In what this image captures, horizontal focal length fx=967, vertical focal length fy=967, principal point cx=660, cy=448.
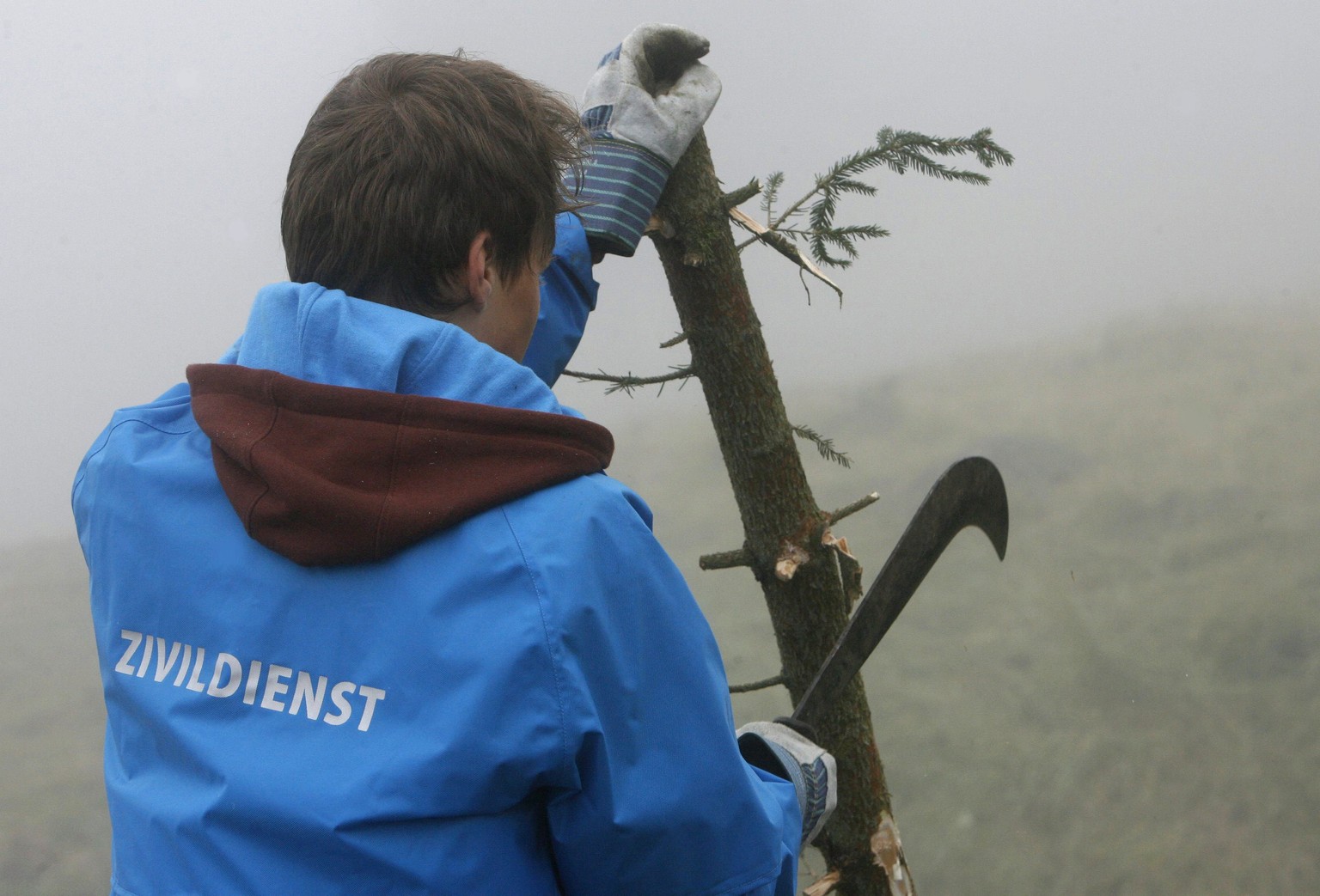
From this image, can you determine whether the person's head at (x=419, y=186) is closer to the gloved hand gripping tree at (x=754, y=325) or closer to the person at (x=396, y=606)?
the person at (x=396, y=606)

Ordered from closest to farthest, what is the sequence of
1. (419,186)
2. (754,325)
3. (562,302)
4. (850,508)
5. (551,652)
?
1. (551,652)
2. (419,186)
3. (562,302)
4. (754,325)
5. (850,508)

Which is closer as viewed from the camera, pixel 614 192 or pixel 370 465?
pixel 370 465

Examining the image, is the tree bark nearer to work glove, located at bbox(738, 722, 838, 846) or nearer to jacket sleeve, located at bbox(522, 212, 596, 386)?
jacket sleeve, located at bbox(522, 212, 596, 386)

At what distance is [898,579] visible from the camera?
130cm

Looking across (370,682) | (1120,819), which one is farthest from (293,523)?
(1120,819)

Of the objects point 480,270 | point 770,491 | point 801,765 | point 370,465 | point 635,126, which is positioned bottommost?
point 801,765

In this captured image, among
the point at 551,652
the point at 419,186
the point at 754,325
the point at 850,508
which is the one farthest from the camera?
the point at 850,508

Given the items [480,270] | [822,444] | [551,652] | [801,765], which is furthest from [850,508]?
[551,652]

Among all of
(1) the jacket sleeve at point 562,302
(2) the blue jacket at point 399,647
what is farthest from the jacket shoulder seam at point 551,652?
(1) the jacket sleeve at point 562,302

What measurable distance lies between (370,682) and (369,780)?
6cm

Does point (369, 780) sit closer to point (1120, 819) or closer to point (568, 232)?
point (568, 232)

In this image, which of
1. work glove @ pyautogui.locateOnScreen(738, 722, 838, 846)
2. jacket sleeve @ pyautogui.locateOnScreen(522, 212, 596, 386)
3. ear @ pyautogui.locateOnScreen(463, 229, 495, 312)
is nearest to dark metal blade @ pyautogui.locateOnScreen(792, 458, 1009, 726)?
work glove @ pyautogui.locateOnScreen(738, 722, 838, 846)

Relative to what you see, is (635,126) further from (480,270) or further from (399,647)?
(399,647)

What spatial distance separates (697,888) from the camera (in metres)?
0.72
